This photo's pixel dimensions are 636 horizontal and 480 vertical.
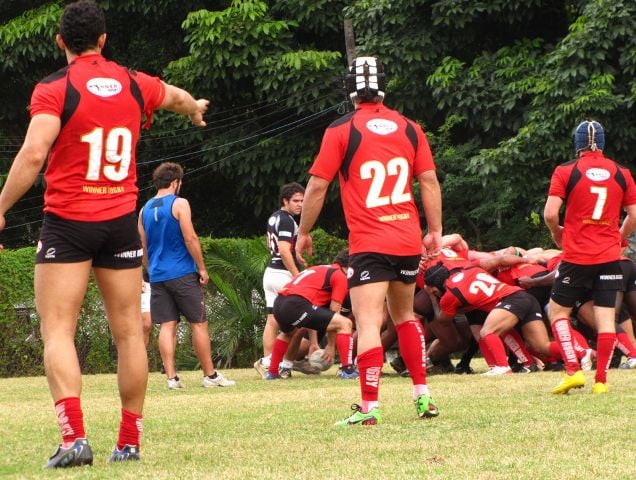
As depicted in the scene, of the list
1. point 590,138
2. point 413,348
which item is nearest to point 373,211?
point 413,348

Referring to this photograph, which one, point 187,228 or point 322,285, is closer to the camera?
point 187,228

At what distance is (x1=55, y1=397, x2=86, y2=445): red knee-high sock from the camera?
603 cm

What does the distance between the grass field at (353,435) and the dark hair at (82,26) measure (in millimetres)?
2101

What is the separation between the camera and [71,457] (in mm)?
5984

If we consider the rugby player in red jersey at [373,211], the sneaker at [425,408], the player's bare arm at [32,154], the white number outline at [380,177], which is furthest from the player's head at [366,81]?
the player's bare arm at [32,154]

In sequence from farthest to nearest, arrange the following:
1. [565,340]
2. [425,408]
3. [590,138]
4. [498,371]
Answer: [498,371] < [565,340] < [590,138] < [425,408]

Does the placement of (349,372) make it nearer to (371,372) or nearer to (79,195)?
(371,372)

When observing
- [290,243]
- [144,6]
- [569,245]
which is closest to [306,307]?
[290,243]

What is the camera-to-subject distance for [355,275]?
775cm

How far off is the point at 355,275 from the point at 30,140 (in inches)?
100.0

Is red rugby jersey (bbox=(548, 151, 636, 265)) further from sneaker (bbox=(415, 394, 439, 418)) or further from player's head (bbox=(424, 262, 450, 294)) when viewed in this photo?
player's head (bbox=(424, 262, 450, 294))

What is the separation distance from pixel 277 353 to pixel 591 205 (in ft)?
16.1

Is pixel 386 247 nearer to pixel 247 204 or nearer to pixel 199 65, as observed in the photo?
pixel 199 65

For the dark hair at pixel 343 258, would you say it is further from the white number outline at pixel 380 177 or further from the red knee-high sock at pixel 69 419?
the red knee-high sock at pixel 69 419
